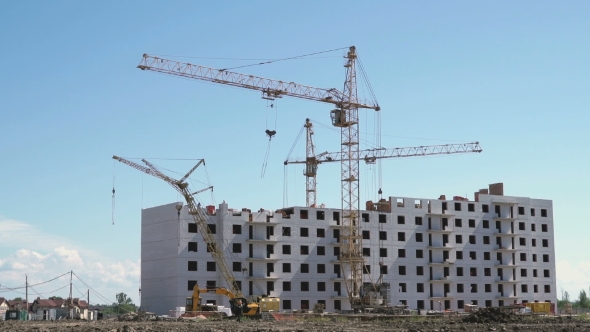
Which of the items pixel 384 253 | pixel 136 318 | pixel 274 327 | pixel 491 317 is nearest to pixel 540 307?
pixel 384 253

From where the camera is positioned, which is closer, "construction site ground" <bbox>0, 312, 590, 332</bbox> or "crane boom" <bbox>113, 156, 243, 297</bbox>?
"construction site ground" <bbox>0, 312, 590, 332</bbox>

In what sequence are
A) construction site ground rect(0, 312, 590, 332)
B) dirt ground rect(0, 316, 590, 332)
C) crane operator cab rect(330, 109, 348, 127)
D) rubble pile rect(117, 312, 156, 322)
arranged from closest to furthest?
dirt ground rect(0, 316, 590, 332) → construction site ground rect(0, 312, 590, 332) → rubble pile rect(117, 312, 156, 322) → crane operator cab rect(330, 109, 348, 127)

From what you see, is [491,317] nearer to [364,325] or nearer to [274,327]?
[364,325]

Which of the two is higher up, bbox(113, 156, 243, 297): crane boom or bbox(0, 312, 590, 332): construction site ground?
bbox(113, 156, 243, 297): crane boom

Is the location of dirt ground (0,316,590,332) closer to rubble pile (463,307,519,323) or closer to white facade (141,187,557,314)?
rubble pile (463,307,519,323)

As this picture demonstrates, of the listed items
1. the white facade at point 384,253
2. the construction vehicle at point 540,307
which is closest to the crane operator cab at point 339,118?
the white facade at point 384,253

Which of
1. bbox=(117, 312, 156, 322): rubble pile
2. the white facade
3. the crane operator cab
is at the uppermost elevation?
the crane operator cab

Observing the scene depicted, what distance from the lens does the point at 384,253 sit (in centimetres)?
12156

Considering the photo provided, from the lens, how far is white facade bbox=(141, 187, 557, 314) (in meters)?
109

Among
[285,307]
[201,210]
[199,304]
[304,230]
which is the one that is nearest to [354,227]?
[304,230]

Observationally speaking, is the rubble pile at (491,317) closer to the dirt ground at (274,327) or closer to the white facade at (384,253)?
the dirt ground at (274,327)

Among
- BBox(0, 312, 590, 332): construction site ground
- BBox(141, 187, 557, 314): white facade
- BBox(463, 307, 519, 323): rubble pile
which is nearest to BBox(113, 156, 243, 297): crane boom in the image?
BBox(141, 187, 557, 314): white facade

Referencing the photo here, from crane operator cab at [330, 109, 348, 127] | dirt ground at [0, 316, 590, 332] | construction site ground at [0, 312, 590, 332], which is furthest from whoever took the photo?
crane operator cab at [330, 109, 348, 127]

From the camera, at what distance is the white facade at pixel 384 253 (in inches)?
4296
